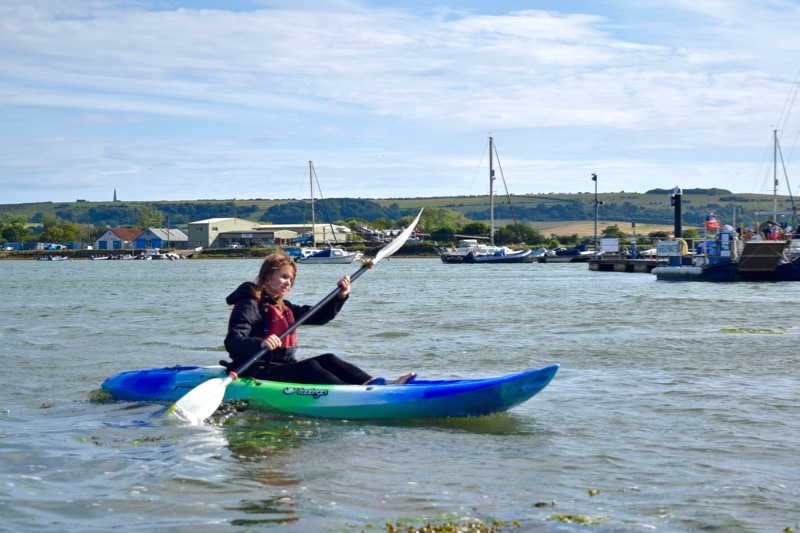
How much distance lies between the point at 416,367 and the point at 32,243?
463ft

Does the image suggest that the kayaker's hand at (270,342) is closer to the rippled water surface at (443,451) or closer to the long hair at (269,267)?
the long hair at (269,267)

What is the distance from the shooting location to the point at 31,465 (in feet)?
25.6

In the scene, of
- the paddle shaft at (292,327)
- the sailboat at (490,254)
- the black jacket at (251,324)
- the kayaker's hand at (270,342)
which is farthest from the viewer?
the sailboat at (490,254)

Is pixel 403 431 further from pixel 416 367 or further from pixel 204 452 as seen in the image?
pixel 416 367

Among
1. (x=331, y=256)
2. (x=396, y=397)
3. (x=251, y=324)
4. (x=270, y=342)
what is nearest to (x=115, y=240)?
(x=331, y=256)

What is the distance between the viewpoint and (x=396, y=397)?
9.43 metres

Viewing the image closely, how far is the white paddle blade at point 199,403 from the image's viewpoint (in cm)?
945

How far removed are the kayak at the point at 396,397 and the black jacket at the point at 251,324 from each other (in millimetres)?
241

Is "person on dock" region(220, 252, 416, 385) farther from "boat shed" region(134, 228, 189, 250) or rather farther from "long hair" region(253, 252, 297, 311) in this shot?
"boat shed" region(134, 228, 189, 250)

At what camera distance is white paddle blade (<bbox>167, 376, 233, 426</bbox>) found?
9.45m

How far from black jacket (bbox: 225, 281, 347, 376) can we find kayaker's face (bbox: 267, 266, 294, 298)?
108mm

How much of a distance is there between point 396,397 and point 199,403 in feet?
6.24

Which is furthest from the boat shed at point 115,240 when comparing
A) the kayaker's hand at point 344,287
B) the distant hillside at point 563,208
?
the kayaker's hand at point 344,287

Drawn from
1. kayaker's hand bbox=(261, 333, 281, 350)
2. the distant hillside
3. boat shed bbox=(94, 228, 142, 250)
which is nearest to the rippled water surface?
kayaker's hand bbox=(261, 333, 281, 350)
